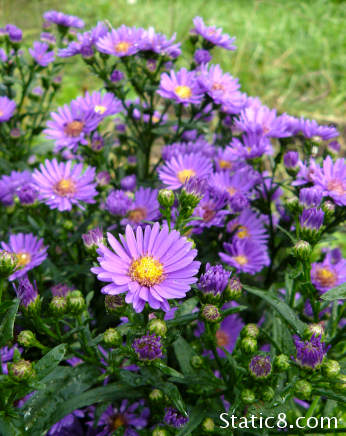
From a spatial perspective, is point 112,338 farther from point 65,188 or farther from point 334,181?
point 334,181

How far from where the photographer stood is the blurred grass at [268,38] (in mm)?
4570

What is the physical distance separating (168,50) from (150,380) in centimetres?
132

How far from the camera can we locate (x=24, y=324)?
5.23 feet

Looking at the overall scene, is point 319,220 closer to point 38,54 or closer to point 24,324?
point 24,324

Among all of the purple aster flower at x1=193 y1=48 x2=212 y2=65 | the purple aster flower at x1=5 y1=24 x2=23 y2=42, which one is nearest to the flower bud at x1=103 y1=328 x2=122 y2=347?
the purple aster flower at x1=193 y1=48 x2=212 y2=65

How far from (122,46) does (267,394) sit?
1440 mm

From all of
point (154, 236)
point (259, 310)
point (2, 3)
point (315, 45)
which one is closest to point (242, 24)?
point (315, 45)

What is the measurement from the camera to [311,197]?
1.50 metres

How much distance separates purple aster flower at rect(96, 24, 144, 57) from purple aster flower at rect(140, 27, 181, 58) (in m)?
0.03

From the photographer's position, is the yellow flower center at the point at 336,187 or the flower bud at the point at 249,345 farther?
the yellow flower center at the point at 336,187

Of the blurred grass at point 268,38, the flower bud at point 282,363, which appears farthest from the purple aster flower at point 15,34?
the blurred grass at point 268,38

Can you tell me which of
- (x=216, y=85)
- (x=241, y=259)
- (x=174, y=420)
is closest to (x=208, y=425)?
(x=174, y=420)

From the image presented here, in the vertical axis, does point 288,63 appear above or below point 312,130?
below

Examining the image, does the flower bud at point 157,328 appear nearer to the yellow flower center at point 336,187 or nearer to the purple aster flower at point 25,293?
the purple aster flower at point 25,293
